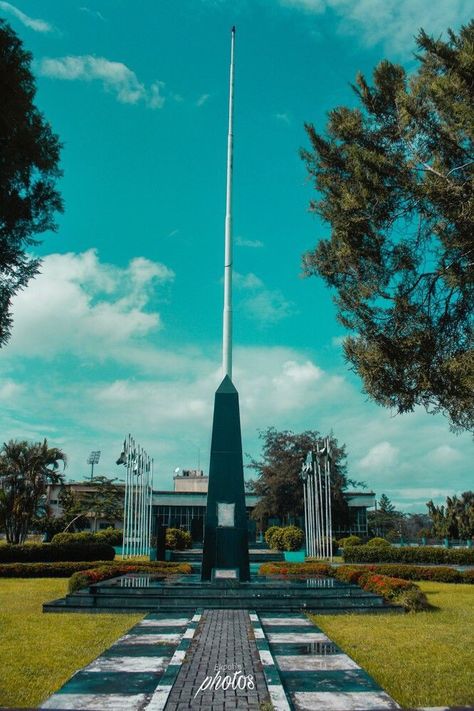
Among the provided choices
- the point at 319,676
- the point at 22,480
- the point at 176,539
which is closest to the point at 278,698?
the point at 319,676

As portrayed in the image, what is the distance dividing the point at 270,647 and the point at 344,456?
37303mm

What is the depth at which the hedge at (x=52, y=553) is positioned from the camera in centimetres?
2750

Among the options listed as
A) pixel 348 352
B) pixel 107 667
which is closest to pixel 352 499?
pixel 348 352

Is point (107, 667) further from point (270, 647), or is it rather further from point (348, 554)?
point (348, 554)

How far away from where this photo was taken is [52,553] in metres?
27.9

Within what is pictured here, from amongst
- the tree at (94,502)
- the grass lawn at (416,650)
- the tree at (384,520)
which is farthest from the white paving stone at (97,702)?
the tree at (384,520)

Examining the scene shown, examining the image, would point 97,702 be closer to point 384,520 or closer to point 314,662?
point 314,662

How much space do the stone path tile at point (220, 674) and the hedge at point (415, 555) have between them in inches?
796

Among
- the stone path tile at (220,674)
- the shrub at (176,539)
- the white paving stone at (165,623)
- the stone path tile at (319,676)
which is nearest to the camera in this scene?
the stone path tile at (220,674)

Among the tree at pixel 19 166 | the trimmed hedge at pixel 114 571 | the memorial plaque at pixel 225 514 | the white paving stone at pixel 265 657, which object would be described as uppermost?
the tree at pixel 19 166

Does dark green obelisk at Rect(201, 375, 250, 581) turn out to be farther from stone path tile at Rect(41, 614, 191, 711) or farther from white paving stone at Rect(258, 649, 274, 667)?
white paving stone at Rect(258, 649, 274, 667)

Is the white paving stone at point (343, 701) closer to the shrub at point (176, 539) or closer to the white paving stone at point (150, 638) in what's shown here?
the white paving stone at point (150, 638)

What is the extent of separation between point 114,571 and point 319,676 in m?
13.0

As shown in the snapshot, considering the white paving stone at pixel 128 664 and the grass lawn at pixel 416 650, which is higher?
the white paving stone at pixel 128 664
